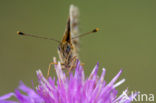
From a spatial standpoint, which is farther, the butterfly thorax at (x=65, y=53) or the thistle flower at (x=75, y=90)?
the butterfly thorax at (x=65, y=53)

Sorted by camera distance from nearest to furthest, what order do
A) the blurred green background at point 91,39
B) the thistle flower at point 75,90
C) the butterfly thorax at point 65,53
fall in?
the thistle flower at point 75,90 < the butterfly thorax at point 65,53 < the blurred green background at point 91,39

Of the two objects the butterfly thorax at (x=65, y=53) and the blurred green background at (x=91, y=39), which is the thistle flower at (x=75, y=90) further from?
the blurred green background at (x=91, y=39)

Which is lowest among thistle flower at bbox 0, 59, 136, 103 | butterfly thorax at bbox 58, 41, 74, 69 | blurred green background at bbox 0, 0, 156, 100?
thistle flower at bbox 0, 59, 136, 103

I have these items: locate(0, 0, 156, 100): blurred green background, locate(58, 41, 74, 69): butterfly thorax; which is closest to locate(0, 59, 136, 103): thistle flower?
locate(58, 41, 74, 69): butterfly thorax

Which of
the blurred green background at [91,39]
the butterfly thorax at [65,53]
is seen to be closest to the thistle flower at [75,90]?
the butterfly thorax at [65,53]

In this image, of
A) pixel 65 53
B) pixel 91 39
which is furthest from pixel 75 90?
pixel 91 39

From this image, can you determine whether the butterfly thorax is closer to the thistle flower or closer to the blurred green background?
the thistle flower

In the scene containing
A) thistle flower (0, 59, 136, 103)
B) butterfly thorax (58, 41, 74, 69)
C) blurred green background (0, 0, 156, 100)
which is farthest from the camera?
blurred green background (0, 0, 156, 100)

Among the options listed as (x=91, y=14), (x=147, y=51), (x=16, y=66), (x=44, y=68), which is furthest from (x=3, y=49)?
(x=147, y=51)

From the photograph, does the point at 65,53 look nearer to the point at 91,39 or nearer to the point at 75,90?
the point at 75,90
